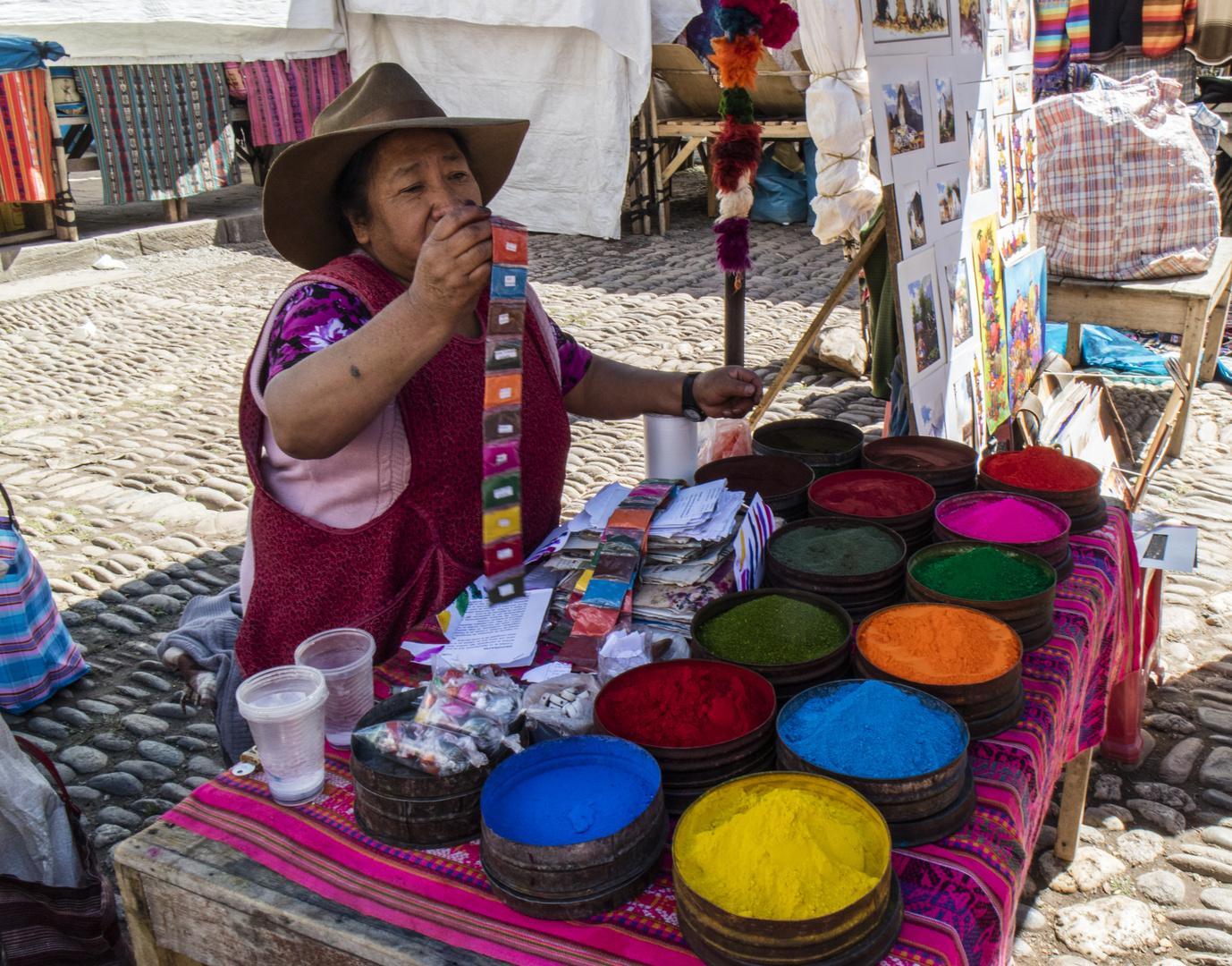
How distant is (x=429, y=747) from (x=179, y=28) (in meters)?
10.3

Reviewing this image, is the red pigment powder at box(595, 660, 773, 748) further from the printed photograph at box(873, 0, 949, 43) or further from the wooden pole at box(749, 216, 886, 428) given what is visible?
the wooden pole at box(749, 216, 886, 428)

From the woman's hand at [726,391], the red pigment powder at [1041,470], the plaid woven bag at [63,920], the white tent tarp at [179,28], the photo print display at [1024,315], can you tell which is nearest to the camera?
the plaid woven bag at [63,920]

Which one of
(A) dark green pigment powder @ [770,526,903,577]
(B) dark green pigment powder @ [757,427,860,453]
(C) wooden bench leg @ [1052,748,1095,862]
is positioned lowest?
(C) wooden bench leg @ [1052,748,1095,862]

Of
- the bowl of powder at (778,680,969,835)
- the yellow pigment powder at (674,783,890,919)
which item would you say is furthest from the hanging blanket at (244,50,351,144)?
the yellow pigment powder at (674,783,890,919)

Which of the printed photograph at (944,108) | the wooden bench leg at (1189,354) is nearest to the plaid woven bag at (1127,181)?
the wooden bench leg at (1189,354)

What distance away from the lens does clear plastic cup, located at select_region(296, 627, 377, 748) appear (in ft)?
5.31

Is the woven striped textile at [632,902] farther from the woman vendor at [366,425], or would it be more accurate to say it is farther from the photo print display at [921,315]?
the photo print display at [921,315]

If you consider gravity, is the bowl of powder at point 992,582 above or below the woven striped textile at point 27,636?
above

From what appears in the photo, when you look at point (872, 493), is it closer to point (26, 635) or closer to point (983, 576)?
point (983, 576)

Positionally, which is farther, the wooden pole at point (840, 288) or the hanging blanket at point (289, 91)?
the hanging blanket at point (289, 91)

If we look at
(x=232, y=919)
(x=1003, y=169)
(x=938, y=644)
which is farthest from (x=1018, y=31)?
(x=232, y=919)

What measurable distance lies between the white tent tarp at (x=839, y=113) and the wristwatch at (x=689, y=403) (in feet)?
5.49

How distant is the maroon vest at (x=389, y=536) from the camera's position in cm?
Result: 204

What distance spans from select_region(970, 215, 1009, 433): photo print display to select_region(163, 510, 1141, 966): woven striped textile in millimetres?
2571
